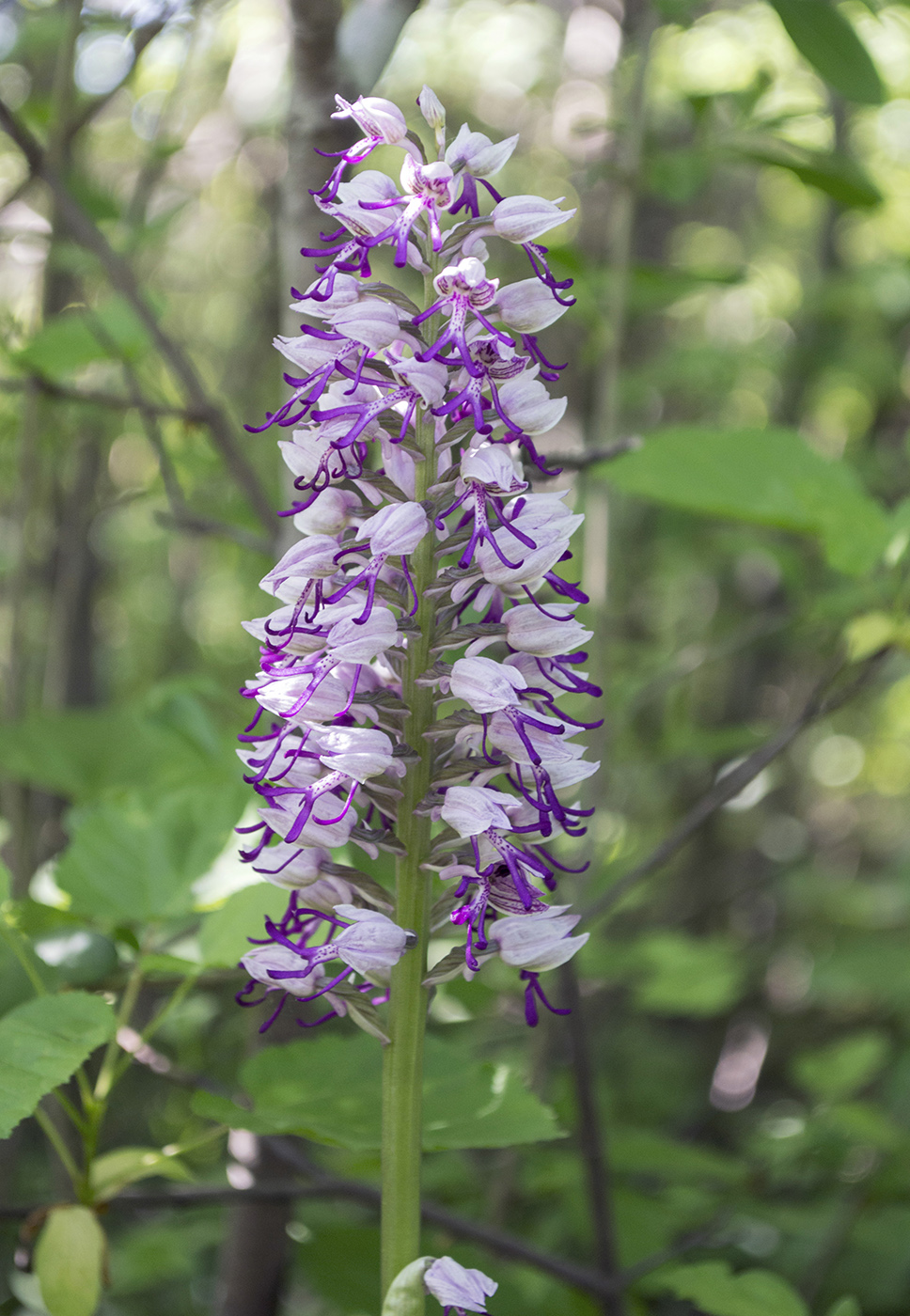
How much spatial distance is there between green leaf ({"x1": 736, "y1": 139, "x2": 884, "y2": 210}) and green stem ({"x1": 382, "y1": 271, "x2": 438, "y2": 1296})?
37.9 inches

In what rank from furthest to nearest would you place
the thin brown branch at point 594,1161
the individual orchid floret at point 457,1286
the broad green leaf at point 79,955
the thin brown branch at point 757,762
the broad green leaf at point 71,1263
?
the thin brown branch at point 594,1161 < the thin brown branch at point 757,762 < the broad green leaf at point 79,955 < the broad green leaf at point 71,1263 < the individual orchid floret at point 457,1286

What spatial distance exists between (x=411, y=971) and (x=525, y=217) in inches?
24.3

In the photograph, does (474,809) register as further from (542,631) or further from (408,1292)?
(408,1292)

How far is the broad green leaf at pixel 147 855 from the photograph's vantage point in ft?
3.93

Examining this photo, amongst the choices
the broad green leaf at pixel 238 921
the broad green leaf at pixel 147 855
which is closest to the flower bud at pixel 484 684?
the broad green leaf at pixel 238 921

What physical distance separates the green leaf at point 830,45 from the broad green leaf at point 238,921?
1148 mm

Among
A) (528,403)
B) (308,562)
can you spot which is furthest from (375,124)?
(308,562)

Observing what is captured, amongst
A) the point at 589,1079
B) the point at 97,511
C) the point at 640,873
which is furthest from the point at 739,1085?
the point at 97,511

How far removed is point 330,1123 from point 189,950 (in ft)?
1.57

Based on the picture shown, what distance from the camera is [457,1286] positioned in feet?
2.58

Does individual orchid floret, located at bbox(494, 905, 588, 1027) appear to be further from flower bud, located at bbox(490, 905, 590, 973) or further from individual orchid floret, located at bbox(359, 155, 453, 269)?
individual orchid floret, located at bbox(359, 155, 453, 269)

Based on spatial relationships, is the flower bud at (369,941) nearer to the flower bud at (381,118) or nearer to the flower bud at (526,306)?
the flower bud at (526,306)

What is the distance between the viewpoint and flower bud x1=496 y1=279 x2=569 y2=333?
84 centimetres

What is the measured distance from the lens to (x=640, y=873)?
4.56 feet
